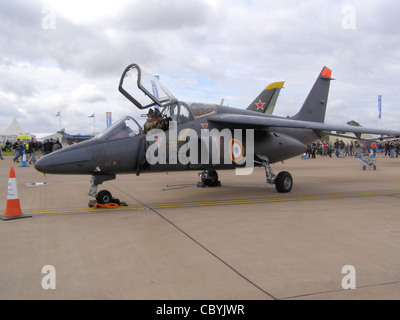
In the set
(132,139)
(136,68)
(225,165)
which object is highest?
(136,68)

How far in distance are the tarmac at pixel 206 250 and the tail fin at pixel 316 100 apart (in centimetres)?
464

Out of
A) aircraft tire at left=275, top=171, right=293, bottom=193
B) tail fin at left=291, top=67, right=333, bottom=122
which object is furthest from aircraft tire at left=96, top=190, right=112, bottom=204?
tail fin at left=291, top=67, right=333, bottom=122

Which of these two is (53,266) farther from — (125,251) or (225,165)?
(225,165)

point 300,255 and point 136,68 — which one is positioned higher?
point 136,68

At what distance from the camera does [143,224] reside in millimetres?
5871

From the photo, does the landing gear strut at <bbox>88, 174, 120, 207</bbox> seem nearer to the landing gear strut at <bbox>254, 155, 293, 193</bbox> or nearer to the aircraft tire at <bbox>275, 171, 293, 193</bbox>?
the landing gear strut at <bbox>254, 155, 293, 193</bbox>

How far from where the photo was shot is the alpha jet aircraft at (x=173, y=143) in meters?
7.06

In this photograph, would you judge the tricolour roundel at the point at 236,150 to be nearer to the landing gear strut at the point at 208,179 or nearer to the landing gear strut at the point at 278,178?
the landing gear strut at the point at 278,178

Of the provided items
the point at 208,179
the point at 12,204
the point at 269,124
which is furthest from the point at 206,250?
the point at 208,179

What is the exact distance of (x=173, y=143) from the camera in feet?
25.7

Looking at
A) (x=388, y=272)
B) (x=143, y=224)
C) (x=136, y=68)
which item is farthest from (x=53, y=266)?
(x=136, y=68)

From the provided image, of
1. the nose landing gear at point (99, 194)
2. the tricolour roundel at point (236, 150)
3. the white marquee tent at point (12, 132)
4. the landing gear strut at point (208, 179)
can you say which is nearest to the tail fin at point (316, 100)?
the landing gear strut at point (208, 179)

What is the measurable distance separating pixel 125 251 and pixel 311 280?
93.5 inches

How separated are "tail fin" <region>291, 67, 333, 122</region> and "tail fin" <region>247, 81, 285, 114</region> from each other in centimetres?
889
